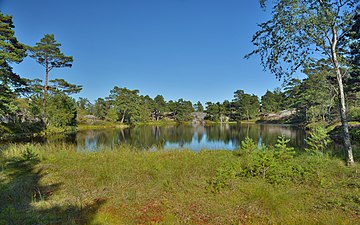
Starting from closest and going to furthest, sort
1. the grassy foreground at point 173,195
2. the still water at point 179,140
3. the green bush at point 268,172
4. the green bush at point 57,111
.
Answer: the grassy foreground at point 173,195 < the green bush at point 268,172 < the still water at point 179,140 < the green bush at point 57,111

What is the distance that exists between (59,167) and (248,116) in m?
67.6

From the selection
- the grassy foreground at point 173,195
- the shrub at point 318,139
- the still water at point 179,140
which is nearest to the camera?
the grassy foreground at point 173,195

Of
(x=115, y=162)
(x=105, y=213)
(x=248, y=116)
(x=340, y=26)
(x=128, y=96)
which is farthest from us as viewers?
(x=248, y=116)

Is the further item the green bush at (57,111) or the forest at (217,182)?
the green bush at (57,111)

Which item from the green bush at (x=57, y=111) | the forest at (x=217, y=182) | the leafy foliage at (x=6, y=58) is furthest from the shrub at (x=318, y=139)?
the green bush at (x=57, y=111)

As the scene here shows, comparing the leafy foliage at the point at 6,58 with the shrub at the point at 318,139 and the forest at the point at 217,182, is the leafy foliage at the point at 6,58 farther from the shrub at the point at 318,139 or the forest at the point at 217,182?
the shrub at the point at 318,139

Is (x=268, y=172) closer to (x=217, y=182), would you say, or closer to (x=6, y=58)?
(x=217, y=182)

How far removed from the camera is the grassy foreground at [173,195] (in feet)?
11.9

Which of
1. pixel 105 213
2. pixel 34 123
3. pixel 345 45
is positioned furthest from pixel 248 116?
pixel 105 213

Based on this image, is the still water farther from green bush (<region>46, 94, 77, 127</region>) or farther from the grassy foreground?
the grassy foreground

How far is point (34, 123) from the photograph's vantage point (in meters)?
29.3

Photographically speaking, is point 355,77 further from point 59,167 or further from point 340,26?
point 59,167

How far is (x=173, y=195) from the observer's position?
15.4ft

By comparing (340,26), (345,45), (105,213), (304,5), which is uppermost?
(304,5)
